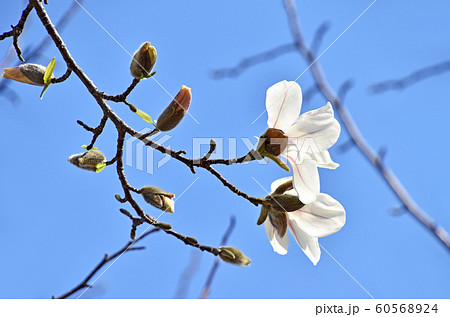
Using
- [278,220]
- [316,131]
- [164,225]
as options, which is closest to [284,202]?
[278,220]

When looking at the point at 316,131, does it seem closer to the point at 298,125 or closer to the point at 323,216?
the point at 298,125

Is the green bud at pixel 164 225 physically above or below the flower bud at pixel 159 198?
below

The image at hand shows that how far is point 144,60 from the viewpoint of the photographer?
116 cm

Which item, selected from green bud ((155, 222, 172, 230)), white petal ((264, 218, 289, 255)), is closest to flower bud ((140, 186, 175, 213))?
green bud ((155, 222, 172, 230))

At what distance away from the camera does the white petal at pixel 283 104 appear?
43.6 inches

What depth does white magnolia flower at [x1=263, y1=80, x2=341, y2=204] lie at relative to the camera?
110 cm

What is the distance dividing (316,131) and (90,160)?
572mm

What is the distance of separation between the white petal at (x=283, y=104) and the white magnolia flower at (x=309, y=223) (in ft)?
0.49

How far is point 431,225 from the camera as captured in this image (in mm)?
1480

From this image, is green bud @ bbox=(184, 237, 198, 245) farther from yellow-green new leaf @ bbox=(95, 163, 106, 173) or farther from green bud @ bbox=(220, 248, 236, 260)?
yellow-green new leaf @ bbox=(95, 163, 106, 173)

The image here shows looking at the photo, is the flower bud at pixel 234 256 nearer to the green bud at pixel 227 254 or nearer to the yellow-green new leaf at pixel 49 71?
the green bud at pixel 227 254

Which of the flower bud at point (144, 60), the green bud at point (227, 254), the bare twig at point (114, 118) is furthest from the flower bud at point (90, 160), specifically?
the green bud at point (227, 254)

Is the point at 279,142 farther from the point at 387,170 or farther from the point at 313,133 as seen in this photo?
the point at 387,170

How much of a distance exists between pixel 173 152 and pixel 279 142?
25cm
